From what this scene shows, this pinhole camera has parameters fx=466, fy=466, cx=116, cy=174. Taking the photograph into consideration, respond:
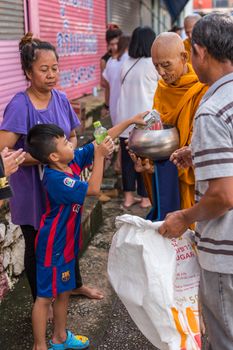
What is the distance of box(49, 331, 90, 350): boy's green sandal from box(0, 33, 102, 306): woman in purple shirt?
45cm

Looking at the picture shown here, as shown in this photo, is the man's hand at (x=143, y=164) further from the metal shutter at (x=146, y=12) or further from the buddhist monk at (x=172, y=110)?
the metal shutter at (x=146, y=12)

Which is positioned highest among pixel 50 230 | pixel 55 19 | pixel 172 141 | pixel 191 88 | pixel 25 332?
pixel 55 19

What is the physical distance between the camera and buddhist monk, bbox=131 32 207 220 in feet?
9.32

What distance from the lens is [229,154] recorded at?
1695mm

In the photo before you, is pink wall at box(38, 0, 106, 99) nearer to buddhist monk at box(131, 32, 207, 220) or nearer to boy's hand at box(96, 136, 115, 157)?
buddhist monk at box(131, 32, 207, 220)

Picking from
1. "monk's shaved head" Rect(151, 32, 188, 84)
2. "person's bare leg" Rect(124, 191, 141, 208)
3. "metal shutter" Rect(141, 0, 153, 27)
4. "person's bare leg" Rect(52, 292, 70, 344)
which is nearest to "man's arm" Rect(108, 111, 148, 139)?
"monk's shaved head" Rect(151, 32, 188, 84)

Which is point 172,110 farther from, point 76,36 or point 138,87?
point 76,36

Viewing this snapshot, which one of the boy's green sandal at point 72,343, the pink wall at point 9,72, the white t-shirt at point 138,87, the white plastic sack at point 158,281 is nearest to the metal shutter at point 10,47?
the pink wall at point 9,72

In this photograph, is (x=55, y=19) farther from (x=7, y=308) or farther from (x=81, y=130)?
(x=7, y=308)

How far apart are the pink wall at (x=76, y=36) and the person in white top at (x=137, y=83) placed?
1.20 m

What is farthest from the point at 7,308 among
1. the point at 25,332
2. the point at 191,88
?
the point at 191,88

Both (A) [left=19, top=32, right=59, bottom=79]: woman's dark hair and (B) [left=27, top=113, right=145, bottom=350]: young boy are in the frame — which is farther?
(A) [left=19, top=32, right=59, bottom=79]: woman's dark hair

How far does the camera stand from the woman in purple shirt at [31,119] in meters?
2.64

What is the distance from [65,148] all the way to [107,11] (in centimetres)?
750
